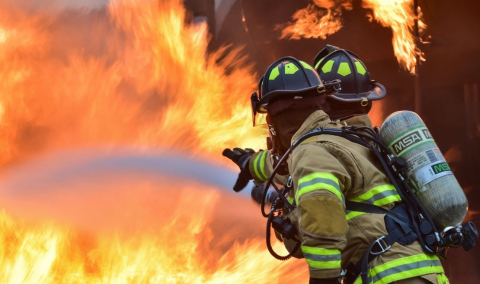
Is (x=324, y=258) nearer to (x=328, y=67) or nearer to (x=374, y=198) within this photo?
(x=374, y=198)

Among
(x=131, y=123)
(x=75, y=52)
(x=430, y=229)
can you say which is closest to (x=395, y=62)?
(x=131, y=123)

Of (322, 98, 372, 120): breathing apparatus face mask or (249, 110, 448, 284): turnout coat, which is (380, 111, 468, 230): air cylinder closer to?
(249, 110, 448, 284): turnout coat

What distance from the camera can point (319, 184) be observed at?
284cm

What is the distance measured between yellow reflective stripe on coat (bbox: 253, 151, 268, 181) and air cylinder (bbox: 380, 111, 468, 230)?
3.60 ft

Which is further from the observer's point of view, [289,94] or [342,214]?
[289,94]

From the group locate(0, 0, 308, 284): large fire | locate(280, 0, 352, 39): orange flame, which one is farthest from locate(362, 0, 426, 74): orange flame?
locate(0, 0, 308, 284): large fire

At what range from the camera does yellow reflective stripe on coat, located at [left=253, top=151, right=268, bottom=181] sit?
168 inches

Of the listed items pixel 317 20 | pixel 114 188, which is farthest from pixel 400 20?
pixel 114 188

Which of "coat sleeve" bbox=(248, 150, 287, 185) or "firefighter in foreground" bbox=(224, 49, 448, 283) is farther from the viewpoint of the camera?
"coat sleeve" bbox=(248, 150, 287, 185)

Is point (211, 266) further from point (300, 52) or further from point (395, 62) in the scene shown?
point (395, 62)

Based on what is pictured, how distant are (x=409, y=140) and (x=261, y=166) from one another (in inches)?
48.9

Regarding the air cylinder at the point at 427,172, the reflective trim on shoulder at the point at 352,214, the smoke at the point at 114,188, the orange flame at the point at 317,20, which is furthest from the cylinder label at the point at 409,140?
the orange flame at the point at 317,20

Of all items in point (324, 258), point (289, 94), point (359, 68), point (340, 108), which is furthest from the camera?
point (359, 68)

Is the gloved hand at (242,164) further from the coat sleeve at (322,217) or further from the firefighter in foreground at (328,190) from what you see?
the coat sleeve at (322,217)
